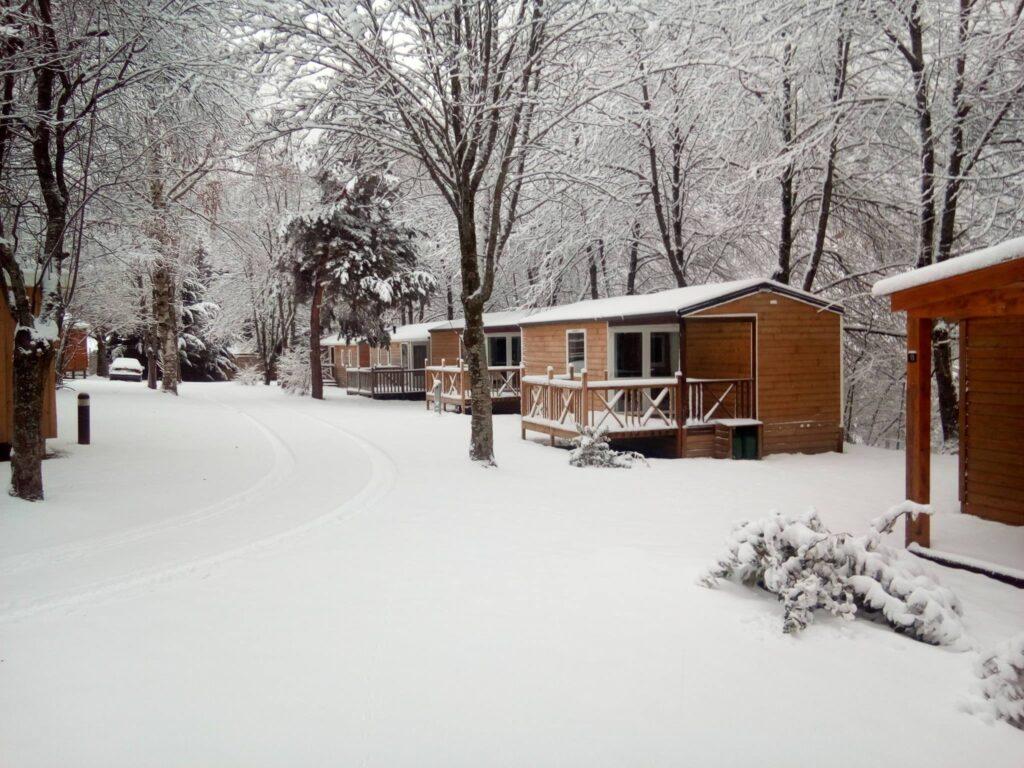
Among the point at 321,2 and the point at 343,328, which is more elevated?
the point at 321,2

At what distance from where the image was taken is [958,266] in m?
5.70

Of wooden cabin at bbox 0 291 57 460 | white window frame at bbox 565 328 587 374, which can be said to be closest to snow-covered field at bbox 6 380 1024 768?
wooden cabin at bbox 0 291 57 460

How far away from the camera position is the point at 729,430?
1342cm

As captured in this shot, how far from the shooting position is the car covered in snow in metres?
34.4

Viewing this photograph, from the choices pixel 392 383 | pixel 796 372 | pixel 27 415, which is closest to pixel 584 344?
pixel 796 372

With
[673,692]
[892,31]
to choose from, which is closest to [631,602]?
[673,692]

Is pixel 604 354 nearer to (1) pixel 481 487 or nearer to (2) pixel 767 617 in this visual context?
(1) pixel 481 487

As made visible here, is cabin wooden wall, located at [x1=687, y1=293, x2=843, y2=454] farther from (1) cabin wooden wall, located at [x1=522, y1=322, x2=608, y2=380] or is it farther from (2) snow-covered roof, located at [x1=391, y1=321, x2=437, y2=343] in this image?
(2) snow-covered roof, located at [x1=391, y1=321, x2=437, y2=343]

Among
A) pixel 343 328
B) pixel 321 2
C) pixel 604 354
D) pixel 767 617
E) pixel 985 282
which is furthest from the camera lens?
pixel 343 328

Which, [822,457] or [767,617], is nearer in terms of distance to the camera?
[767,617]

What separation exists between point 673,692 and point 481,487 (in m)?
5.77

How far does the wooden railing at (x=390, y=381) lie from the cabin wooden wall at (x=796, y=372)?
14.9m

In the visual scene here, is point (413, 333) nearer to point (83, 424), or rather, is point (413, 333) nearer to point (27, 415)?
point (83, 424)

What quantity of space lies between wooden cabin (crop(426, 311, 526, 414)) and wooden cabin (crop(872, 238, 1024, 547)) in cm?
1224
